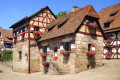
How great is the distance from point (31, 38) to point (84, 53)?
7.81 m

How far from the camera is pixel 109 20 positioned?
69.0 feet

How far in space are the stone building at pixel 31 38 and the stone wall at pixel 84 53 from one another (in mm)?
7159

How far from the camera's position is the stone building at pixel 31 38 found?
18.7 metres

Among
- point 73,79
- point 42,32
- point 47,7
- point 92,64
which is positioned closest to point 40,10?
point 47,7

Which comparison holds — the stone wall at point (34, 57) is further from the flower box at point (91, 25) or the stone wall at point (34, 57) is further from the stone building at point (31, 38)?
the flower box at point (91, 25)

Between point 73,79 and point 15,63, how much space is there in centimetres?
1309

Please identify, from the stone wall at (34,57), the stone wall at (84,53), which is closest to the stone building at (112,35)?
the stone wall at (84,53)

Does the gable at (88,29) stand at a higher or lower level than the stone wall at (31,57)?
higher

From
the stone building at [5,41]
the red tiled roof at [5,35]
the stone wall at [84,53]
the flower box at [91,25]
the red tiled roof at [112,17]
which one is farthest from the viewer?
the red tiled roof at [5,35]

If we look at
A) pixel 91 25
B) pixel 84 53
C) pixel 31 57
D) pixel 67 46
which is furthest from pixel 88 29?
pixel 31 57

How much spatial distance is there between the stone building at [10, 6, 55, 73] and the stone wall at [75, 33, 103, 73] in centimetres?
716

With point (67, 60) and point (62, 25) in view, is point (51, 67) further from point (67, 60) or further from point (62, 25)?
point (62, 25)

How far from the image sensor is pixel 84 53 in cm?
1393

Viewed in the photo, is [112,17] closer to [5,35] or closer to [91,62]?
[91,62]
